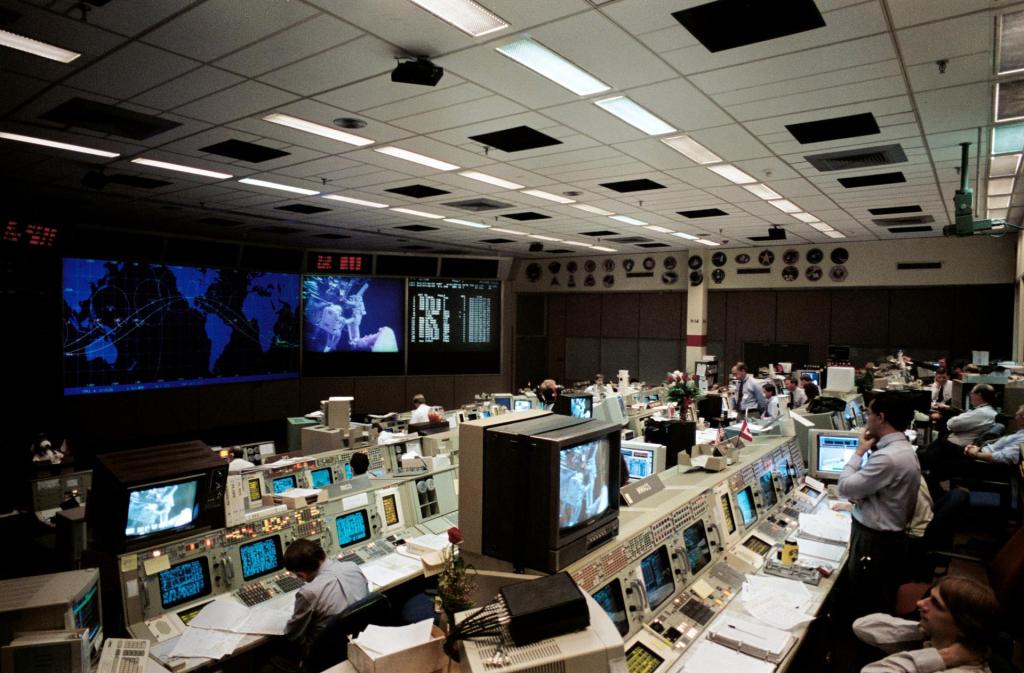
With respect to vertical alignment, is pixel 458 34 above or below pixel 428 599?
above

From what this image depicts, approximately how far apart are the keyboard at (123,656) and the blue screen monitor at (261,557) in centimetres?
87

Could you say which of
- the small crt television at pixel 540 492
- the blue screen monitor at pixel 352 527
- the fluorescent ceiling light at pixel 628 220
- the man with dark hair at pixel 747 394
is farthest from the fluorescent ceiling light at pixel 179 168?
the man with dark hair at pixel 747 394

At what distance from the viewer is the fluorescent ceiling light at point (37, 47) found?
113 inches

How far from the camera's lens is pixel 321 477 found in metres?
4.75

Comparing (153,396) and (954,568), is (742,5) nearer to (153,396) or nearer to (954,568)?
(954,568)

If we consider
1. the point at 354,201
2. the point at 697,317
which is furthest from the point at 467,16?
the point at 697,317

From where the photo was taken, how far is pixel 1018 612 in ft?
8.90

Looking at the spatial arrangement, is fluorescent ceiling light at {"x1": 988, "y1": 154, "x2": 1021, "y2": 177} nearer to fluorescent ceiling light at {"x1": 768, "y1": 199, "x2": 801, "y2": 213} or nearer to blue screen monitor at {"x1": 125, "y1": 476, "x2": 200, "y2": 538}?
fluorescent ceiling light at {"x1": 768, "y1": 199, "x2": 801, "y2": 213}

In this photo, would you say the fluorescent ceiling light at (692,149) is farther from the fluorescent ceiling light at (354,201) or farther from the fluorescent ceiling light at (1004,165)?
the fluorescent ceiling light at (354,201)

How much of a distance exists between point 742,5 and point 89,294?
8.79m

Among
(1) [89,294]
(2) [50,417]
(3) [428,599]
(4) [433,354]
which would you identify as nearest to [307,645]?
(3) [428,599]

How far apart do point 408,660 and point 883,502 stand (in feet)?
8.49

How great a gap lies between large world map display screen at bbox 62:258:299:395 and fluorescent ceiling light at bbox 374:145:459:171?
5680mm

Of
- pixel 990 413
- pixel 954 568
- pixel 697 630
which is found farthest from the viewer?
pixel 990 413
